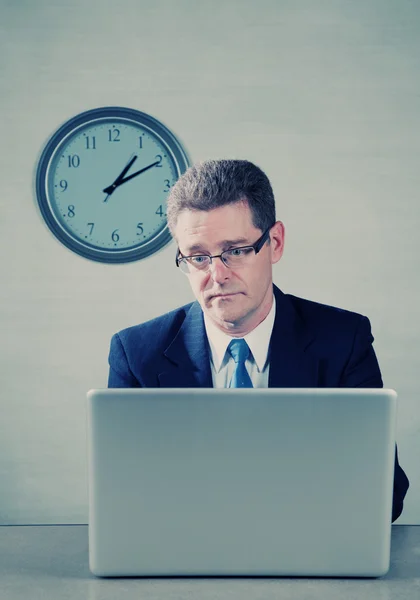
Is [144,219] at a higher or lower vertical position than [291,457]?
higher

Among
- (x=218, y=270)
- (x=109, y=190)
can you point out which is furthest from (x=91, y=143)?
(x=218, y=270)

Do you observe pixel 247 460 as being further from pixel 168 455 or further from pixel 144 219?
pixel 144 219

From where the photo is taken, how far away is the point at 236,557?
47.4 inches

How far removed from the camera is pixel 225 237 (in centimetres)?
222

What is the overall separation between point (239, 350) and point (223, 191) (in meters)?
0.46

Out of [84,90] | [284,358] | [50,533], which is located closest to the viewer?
[50,533]

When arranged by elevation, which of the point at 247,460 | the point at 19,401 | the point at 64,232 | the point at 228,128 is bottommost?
the point at 19,401

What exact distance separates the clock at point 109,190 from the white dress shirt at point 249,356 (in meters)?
1.18

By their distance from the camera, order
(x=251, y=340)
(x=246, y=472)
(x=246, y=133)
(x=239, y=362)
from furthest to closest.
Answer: (x=246, y=133)
(x=251, y=340)
(x=239, y=362)
(x=246, y=472)

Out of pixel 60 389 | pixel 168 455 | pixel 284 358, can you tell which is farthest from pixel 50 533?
pixel 60 389

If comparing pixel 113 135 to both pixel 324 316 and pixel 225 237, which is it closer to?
pixel 225 237

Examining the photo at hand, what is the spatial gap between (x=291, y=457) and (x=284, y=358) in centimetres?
100

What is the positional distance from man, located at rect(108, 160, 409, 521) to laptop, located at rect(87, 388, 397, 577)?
0.96 m

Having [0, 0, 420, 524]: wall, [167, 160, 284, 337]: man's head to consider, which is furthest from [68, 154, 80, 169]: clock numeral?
[167, 160, 284, 337]: man's head
